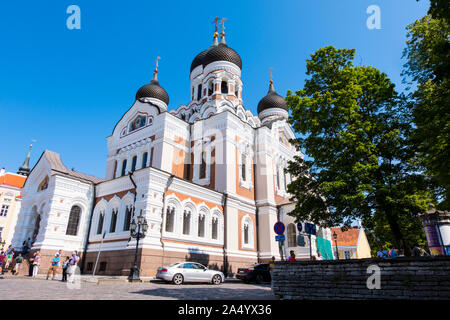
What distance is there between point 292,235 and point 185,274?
43.9ft

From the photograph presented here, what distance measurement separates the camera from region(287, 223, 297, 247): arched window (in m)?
24.7

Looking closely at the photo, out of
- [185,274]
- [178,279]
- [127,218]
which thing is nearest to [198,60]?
[127,218]

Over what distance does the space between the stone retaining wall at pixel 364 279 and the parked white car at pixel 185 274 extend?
6048mm

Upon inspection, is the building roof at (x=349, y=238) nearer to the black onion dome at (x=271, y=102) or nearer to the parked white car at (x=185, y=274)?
the black onion dome at (x=271, y=102)

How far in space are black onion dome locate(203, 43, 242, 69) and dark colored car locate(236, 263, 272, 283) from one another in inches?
932

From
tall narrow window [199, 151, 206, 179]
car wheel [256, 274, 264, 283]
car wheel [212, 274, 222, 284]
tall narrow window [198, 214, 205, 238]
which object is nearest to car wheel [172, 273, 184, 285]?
car wheel [212, 274, 222, 284]

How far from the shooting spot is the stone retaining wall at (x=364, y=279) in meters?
7.00

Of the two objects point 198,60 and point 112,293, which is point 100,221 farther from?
point 198,60

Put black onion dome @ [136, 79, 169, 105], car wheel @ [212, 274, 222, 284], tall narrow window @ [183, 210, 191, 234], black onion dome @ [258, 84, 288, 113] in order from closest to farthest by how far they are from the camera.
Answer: car wheel @ [212, 274, 222, 284]
tall narrow window @ [183, 210, 191, 234]
black onion dome @ [136, 79, 169, 105]
black onion dome @ [258, 84, 288, 113]

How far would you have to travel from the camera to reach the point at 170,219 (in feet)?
62.1

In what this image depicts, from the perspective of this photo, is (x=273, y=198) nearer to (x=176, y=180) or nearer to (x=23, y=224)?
(x=176, y=180)

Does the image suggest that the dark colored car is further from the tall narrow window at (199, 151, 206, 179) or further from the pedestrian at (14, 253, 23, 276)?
the pedestrian at (14, 253, 23, 276)
